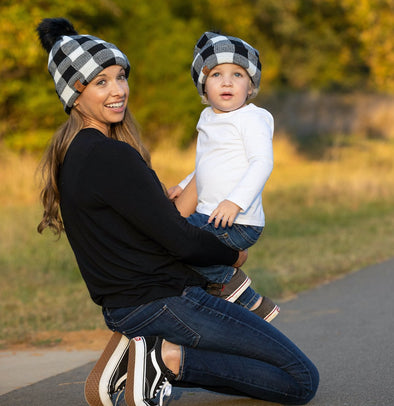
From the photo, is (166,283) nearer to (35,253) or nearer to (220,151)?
(220,151)

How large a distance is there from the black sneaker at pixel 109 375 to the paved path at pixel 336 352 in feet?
1.66

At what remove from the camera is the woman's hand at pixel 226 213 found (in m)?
3.54

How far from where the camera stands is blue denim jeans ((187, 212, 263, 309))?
3.64 m

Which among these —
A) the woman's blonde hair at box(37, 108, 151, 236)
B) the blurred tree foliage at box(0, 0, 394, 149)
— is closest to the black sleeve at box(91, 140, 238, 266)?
the woman's blonde hair at box(37, 108, 151, 236)

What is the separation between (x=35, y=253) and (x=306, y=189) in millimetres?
6126

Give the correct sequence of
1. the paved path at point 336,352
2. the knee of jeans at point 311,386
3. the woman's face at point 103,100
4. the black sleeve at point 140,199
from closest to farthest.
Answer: the black sleeve at point 140,199 → the woman's face at point 103,100 → the knee of jeans at point 311,386 → the paved path at point 336,352

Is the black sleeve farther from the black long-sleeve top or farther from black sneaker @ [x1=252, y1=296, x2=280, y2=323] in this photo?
black sneaker @ [x1=252, y1=296, x2=280, y2=323]

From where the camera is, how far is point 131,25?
17328 millimetres

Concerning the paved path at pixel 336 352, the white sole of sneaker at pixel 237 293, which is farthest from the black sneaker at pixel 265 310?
the paved path at pixel 336 352

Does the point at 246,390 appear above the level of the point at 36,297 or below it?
below

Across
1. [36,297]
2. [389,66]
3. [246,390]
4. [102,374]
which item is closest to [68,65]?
[102,374]

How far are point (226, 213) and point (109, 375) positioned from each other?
96 centimetres

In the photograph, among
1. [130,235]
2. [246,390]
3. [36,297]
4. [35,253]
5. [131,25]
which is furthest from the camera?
[131,25]

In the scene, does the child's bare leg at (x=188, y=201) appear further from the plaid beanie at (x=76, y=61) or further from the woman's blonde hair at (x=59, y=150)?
the plaid beanie at (x=76, y=61)
